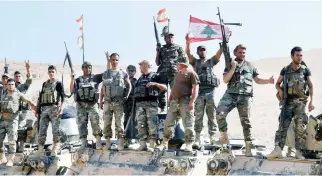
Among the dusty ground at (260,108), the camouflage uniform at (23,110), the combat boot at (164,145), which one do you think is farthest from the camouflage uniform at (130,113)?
the dusty ground at (260,108)

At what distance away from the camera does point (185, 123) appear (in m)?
9.38

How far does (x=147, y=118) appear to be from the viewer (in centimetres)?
995

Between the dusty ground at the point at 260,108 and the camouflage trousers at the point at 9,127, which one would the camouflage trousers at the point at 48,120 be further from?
the dusty ground at the point at 260,108

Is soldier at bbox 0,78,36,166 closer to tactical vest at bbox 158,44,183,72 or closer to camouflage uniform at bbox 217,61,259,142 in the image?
tactical vest at bbox 158,44,183,72

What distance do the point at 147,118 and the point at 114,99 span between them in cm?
75

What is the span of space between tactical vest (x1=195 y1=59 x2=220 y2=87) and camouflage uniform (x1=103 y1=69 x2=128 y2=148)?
1447mm

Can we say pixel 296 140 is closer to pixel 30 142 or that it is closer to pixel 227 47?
pixel 227 47

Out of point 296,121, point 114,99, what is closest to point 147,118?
point 114,99

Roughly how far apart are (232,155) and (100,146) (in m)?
2.82

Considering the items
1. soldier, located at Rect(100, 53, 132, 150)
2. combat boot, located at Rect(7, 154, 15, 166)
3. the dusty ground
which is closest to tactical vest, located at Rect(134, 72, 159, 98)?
soldier, located at Rect(100, 53, 132, 150)

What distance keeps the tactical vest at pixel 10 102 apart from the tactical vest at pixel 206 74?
3758 mm

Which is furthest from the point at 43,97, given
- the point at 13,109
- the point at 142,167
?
the point at 142,167

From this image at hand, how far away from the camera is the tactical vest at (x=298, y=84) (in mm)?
8586

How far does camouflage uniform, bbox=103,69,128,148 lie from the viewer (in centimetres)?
1016
